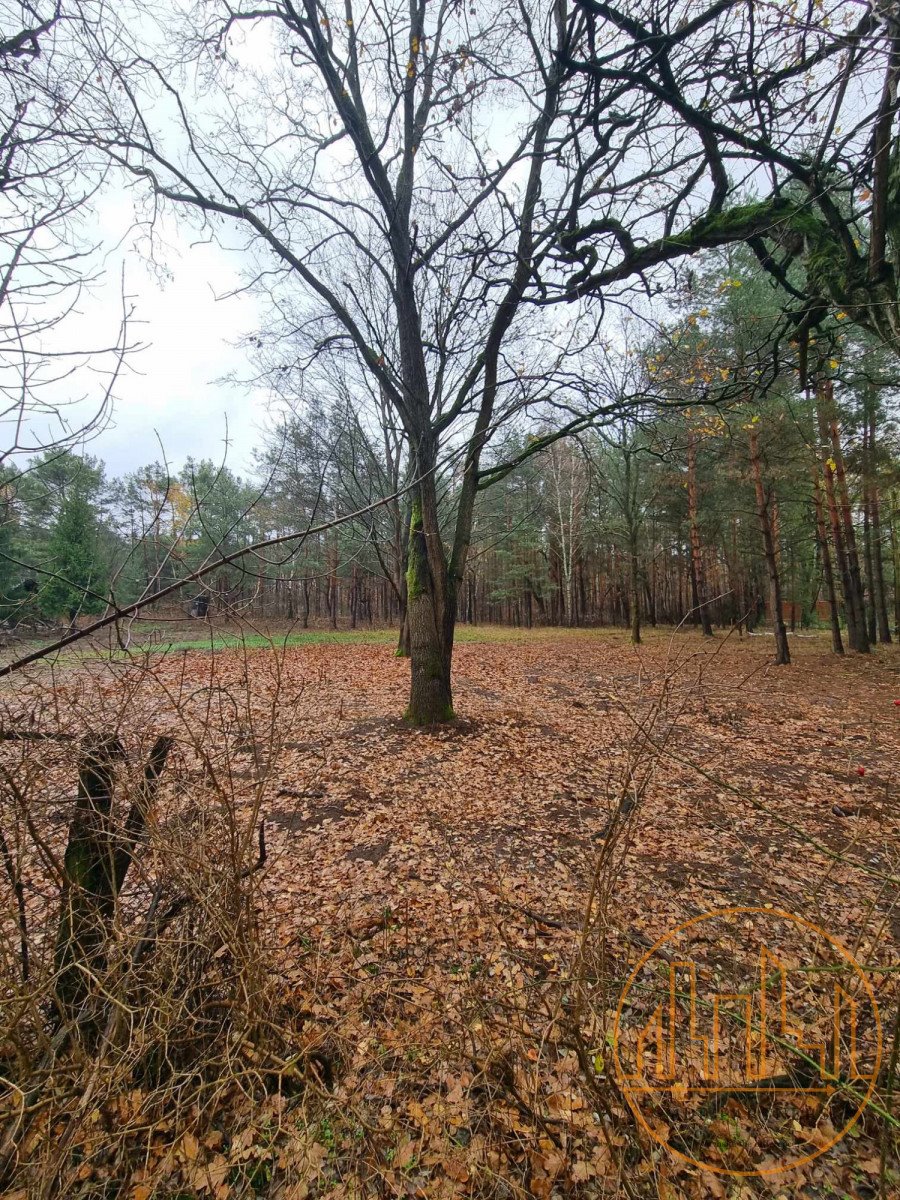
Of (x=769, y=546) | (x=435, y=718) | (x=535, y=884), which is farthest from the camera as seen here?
(x=769, y=546)

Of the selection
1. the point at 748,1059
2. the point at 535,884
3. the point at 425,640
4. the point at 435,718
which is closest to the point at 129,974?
the point at 748,1059

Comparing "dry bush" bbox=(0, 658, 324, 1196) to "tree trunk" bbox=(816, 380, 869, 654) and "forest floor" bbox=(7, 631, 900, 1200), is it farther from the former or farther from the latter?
"tree trunk" bbox=(816, 380, 869, 654)

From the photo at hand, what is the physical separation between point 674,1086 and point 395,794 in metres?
3.33

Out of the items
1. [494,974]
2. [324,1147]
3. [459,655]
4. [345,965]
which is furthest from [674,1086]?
[459,655]

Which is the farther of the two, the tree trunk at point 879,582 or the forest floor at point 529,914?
the tree trunk at point 879,582

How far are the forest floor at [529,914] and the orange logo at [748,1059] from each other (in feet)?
0.07

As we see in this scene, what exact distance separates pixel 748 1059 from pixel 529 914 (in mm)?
1429

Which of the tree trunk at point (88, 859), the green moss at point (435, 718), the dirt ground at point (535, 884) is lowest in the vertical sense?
the dirt ground at point (535, 884)

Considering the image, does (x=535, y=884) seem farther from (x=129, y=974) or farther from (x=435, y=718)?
(x=435, y=718)

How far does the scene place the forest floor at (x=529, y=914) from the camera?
1587mm

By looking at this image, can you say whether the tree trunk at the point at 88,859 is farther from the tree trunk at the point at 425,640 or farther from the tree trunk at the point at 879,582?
the tree trunk at the point at 879,582

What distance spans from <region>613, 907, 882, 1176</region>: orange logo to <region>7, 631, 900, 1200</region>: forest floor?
2 centimetres

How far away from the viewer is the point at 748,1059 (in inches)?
67.2

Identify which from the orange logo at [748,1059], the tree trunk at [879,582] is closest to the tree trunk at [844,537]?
the tree trunk at [879,582]
